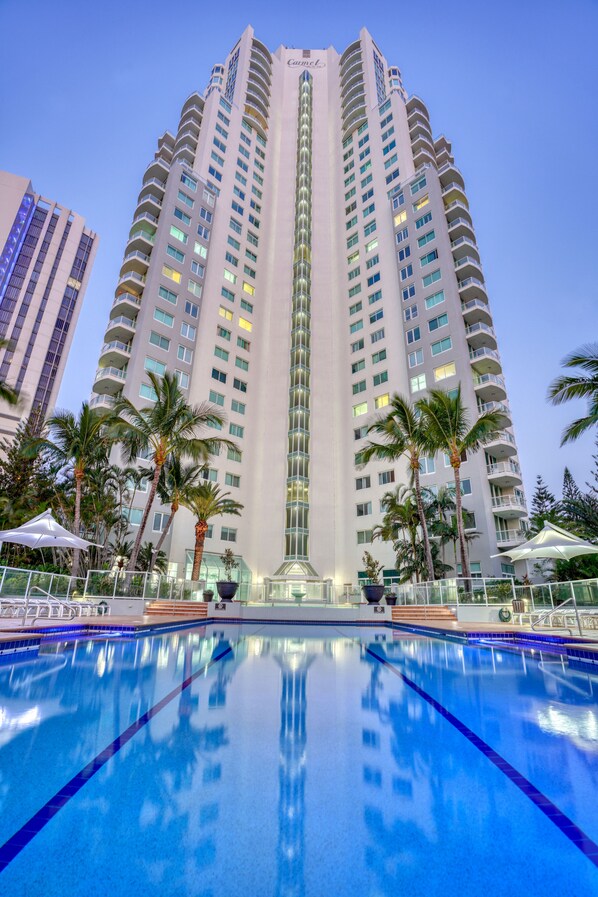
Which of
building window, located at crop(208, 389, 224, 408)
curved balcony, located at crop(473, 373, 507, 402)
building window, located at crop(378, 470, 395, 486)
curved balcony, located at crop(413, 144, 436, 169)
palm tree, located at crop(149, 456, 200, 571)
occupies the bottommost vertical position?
palm tree, located at crop(149, 456, 200, 571)

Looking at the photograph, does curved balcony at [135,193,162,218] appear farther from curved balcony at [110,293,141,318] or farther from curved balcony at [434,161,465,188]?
curved balcony at [434,161,465,188]

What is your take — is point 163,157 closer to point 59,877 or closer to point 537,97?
point 59,877

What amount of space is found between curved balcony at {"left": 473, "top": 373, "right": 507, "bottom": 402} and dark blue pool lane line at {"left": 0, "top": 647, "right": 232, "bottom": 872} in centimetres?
3257

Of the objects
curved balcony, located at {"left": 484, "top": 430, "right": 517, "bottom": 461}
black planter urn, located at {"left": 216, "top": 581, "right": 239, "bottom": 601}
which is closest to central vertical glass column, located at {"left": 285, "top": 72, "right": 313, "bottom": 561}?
black planter urn, located at {"left": 216, "top": 581, "right": 239, "bottom": 601}

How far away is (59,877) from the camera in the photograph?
1.86 m

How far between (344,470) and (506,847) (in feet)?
121

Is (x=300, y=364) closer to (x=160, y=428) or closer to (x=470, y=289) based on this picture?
(x=470, y=289)

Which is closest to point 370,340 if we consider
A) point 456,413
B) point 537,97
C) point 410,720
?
point 456,413

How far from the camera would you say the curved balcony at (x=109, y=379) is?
110ft

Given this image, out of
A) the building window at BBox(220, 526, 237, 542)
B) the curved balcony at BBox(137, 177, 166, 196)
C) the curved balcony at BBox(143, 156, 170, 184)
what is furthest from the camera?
the curved balcony at BBox(143, 156, 170, 184)

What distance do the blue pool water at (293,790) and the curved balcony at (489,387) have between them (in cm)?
2922

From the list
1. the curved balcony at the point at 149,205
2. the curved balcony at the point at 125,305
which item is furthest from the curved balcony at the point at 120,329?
the curved balcony at the point at 149,205

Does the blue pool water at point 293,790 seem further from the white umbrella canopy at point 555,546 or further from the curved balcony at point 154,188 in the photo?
the curved balcony at point 154,188

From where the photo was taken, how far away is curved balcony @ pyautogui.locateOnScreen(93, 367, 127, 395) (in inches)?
1325
